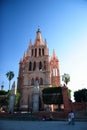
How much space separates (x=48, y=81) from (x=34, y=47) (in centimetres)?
1531

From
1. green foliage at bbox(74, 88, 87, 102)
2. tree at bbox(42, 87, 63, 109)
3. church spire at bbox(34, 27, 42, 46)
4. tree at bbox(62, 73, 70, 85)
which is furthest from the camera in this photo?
church spire at bbox(34, 27, 42, 46)

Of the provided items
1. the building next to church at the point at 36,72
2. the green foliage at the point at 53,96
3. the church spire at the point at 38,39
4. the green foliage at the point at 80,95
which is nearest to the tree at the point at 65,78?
the building next to church at the point at 36,72

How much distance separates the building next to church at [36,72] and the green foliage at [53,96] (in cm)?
720

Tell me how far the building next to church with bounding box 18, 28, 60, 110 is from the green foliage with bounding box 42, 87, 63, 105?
23.6ft

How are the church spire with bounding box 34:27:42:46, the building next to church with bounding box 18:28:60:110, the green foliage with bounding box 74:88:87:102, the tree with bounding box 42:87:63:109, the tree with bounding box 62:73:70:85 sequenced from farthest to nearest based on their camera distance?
1. the church spire with bounding box 34:27:42:46
2. the tree with bounding box 62:73:70:85
3. the building next to church with bounding box 18:28:60:110
4. the green foliage with bounding box 74:88:87:102
5. the tree with bounding box 42:87:63:109

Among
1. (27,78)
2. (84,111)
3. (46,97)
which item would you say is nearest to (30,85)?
(27,78)

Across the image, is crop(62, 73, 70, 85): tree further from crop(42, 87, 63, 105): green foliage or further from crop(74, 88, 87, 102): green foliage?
crop(42, 87, 63, 105): green foliage

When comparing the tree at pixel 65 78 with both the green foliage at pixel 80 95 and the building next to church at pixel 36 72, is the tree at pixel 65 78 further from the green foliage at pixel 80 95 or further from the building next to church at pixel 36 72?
the green foliage at pixel 80 95

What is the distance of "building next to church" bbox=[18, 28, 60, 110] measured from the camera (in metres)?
46.7

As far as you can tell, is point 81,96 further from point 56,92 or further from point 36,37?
point 36,37

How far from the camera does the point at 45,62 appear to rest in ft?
171

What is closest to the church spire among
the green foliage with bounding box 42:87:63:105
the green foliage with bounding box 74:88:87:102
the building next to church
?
the building next to church

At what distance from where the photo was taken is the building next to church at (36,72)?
46719 millimetres

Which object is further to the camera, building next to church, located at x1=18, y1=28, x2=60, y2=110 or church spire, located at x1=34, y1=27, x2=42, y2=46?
church spire, located at x1=34, y1=27, x2=42, y2=46
